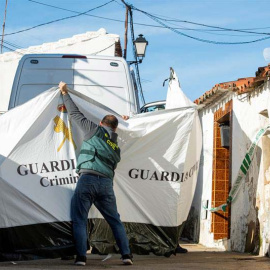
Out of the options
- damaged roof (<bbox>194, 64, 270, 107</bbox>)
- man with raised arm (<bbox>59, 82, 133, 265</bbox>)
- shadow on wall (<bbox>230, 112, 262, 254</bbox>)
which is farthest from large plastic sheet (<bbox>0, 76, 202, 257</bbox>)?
damaged roof (<bbox>194, 64, 270, 107</bbox>)

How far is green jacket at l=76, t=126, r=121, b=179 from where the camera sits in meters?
8.43

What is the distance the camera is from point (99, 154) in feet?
27.7

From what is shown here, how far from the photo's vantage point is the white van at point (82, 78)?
35.9 ft

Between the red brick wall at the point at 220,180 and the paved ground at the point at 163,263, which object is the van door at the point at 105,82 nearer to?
the paved ground at the point at 163,263

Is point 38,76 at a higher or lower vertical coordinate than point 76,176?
higher

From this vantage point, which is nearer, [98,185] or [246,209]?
[98,185]

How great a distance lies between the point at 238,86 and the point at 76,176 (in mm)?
4378

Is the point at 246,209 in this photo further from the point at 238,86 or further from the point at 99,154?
the point at 99,154

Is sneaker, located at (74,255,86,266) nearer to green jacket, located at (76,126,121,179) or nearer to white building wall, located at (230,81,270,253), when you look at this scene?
green jacket, located at (76,126,121,179)

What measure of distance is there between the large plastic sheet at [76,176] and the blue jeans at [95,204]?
0.25 m

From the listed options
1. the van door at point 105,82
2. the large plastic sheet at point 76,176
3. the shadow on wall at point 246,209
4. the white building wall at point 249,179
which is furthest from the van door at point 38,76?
the shadow on wall at point 246,209

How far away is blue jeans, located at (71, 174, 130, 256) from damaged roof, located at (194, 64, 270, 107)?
3334mm

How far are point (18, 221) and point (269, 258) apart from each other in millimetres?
3357

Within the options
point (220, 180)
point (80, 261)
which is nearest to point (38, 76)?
point (80, 261)
